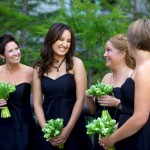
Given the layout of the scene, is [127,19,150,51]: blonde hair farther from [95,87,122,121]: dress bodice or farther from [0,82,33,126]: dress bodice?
[0,82,33,126]: dress bodice

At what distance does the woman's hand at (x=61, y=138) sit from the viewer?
16.8 feet

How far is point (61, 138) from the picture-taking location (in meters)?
5.13

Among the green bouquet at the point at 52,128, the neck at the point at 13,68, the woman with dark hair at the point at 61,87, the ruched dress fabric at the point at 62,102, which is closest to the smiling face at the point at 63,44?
the woman with dark hair at the point at 61,87

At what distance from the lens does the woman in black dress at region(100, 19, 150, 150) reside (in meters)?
3.92

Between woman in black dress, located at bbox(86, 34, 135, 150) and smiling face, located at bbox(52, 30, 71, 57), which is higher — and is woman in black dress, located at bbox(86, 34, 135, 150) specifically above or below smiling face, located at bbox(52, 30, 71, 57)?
below

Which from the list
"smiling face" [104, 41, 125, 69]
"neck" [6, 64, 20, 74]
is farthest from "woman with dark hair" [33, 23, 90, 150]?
"neck" [6, 64, 20, 74]

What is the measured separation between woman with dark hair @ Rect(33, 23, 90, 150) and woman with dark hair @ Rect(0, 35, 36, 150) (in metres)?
0.26

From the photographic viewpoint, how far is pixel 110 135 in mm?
4312

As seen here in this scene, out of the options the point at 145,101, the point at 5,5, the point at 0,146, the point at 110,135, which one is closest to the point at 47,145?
the point at 0,146

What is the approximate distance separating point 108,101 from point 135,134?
0.77 m

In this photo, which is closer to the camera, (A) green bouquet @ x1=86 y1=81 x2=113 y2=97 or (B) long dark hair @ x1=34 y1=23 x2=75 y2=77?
(A) green bouquet @ x1=86 y1=81 x2=113 y2=97

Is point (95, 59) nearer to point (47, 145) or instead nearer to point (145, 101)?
point (47, 145)

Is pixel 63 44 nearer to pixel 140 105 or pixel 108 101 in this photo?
pixel 108 101

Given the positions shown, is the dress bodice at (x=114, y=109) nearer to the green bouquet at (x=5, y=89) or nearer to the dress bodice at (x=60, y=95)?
the dress bodice at (x=60, y=95)
